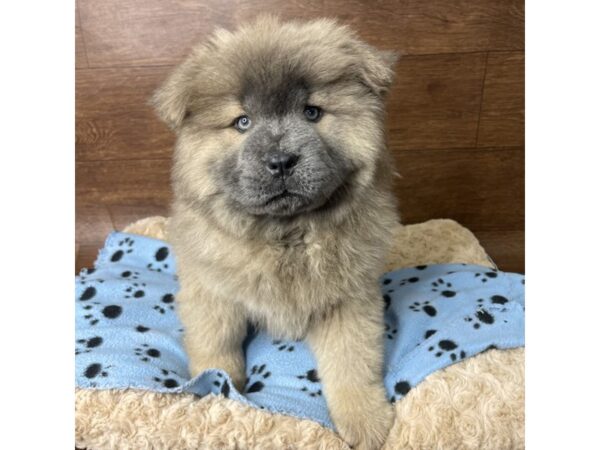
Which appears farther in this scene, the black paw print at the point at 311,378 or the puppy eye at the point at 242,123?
the black paw print at the point at 311,378

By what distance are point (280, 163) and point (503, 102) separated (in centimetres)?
134

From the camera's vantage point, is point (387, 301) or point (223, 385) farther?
point (387, 301)

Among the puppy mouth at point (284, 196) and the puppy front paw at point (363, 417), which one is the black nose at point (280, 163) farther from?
the puppy front paw at point (363, 417)

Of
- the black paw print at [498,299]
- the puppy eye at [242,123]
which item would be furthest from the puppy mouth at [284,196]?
the black paw print at [498,299]

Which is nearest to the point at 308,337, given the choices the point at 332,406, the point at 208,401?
the point at 332,406

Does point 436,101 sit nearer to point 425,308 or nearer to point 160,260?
point 425,308

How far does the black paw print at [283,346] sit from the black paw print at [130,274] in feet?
2.07

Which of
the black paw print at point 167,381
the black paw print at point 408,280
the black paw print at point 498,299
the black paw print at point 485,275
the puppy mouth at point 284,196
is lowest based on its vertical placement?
the black paw print at point 167,381

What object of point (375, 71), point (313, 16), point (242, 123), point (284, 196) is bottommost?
point (284, 196)

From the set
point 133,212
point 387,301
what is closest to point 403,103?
point 387,301

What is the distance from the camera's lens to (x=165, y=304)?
1860 millimetres

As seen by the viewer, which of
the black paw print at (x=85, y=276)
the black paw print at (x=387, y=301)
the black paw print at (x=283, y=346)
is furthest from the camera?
the black paw print at (x=85, y=276)

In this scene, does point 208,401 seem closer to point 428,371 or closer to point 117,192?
point 428,371

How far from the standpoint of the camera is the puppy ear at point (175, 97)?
1313 mm
